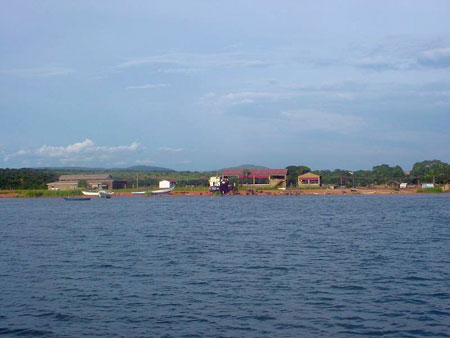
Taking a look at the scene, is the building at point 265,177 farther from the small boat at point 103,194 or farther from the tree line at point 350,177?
the small boat at point 103,194

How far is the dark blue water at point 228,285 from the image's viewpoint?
1387cm

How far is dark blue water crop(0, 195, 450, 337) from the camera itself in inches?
546

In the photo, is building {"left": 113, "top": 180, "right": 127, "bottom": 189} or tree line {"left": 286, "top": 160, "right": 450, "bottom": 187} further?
building {"left": 113, "top": 180, "right": 127, "bottom": 189}

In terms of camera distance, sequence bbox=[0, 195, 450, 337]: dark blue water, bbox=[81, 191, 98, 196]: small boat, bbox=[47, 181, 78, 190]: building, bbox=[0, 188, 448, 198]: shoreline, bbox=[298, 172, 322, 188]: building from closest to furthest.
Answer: bbox=[0, 195, 450, 337]: dark blue water → bbox=[0, 188, 448, 198]: shoreline → bbox=[81, 191, 98, 196]: small boat → bbox=[298, 172, 322, 188]: building → bbox=[47, 181, 78, 190]: building

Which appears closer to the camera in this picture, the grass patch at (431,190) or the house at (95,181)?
the grass patch at (431,190)

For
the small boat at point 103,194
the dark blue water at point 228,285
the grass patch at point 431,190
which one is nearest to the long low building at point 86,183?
the small boat at point 103,194

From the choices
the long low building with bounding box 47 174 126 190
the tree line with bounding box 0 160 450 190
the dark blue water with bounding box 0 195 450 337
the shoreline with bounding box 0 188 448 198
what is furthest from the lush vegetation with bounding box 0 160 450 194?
the dark blue water with bounding box 0 195 450 337

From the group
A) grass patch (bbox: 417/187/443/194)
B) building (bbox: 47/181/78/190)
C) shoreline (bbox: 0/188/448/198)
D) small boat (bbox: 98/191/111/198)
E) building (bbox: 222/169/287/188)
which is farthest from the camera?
building (bbox: 47/181/78/190)

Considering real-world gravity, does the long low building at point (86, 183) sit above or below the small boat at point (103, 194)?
above

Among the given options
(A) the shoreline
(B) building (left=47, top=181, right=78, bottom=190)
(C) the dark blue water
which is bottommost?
(C) the dark blue water

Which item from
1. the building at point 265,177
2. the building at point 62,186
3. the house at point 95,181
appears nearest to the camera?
the building at point 265,177

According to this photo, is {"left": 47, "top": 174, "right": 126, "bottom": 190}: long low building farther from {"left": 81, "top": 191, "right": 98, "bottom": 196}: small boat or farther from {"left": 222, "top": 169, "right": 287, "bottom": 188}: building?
{"left": 222, "top": 169, "right": 287, "bottom": 188}: building

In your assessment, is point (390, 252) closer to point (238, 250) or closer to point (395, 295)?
point (238, 250)

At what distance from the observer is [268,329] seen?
1341cm
